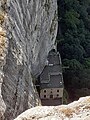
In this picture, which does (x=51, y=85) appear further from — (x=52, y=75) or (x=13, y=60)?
(x=13, y=60)

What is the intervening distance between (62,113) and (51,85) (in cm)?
2169

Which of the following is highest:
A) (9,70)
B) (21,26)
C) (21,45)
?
(21,26)

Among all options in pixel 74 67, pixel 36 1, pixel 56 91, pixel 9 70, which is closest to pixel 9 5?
pixel 9 70

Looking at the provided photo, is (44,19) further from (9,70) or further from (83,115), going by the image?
(83,115)

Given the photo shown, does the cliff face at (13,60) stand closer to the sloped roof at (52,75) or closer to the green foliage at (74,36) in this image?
the sloped roof at (52,75)

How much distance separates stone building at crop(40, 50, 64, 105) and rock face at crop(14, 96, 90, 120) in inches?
818

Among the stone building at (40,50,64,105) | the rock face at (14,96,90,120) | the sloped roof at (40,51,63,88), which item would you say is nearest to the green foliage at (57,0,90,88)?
the sloped roof at (40,51,63,88)

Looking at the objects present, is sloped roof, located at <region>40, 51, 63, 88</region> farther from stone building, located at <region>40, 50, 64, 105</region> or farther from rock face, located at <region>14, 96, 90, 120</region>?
rock face, located at <region>14, 96, 90, 120</region>

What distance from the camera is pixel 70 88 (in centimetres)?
3183

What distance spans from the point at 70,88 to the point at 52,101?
3.93 metres

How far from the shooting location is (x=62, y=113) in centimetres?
→ 617

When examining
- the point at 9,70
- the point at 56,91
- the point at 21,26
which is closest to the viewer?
the point at 9,70

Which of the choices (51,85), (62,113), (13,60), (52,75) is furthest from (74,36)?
(62,113)

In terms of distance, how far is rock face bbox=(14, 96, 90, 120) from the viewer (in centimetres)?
602
